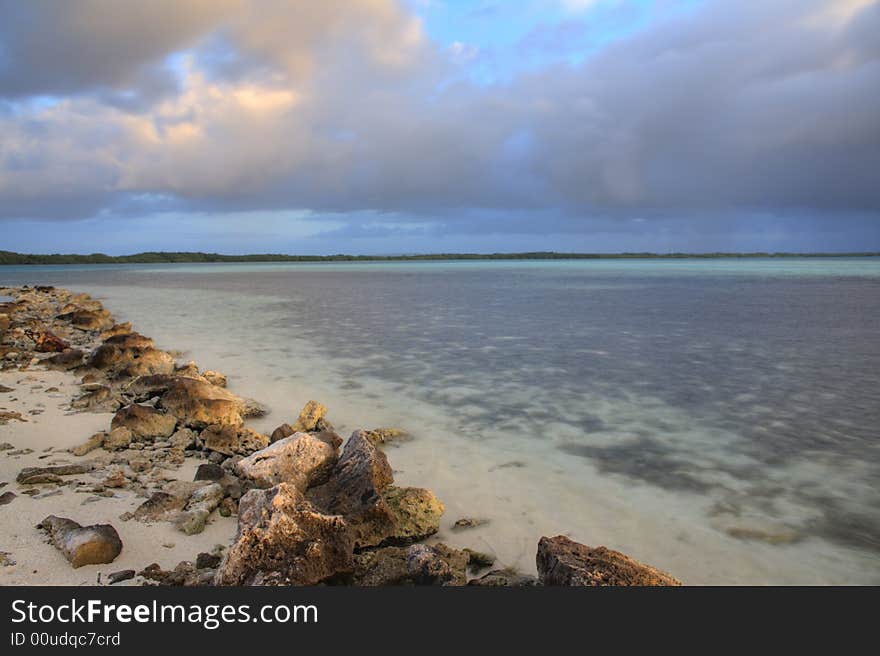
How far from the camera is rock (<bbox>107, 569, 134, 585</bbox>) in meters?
3.48

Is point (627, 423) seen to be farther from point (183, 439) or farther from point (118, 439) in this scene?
point (118, 439)

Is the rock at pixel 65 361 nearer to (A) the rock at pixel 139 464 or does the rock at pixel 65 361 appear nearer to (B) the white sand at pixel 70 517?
(B) the white sand at pixel 70 517

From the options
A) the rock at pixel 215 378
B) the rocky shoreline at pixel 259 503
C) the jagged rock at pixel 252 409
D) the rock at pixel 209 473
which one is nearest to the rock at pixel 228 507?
the rocky shoreline at pixel 259 503

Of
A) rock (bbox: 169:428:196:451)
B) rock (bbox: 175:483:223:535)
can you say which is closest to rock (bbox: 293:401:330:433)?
rock (bbox: 169:428:196:451)

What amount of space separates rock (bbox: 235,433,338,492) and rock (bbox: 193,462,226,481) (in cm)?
18

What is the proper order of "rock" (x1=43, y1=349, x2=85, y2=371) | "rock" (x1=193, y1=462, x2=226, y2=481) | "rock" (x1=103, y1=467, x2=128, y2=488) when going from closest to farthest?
"rock" (x1=103, y1=467, x2=128, y2=488), "rock" (x1=193, y1=462, x2=226, y2=481), "rock" (x1=43, y1=349, x2=85, y2=371)

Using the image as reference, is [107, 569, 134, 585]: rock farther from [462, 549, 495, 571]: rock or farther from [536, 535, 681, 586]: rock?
[536, 535, 681, 586]: rock

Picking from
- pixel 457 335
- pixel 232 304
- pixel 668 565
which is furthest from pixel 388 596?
pixel 232 304

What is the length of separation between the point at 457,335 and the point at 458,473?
10273mm

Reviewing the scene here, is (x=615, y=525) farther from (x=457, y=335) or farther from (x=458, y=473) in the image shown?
(x=457, y=335)

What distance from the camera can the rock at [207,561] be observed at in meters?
3.66

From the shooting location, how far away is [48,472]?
5086 mm

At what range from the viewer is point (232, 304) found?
27.8m

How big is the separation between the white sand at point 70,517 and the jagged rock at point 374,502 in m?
0.87
